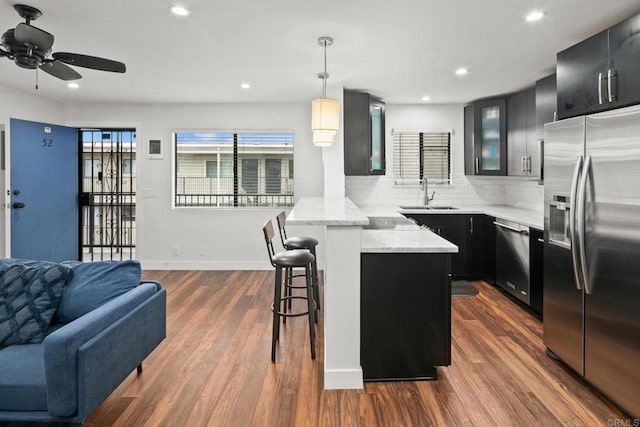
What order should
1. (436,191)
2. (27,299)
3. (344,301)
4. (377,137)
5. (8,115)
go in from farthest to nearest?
(436,191) → (377,137) → (8,115) → (344,301) → (27,299)

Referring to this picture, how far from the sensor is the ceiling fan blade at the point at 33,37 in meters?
2.46

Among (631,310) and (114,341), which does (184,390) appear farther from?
(631,310)

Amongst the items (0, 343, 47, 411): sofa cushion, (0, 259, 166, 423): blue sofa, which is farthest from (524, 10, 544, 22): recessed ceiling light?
(0, 343, 47, 411): sofa cushion

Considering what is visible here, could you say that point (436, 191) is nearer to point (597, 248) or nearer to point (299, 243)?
point (299, 243)

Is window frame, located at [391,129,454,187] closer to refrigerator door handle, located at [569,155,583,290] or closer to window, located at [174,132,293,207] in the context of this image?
window, located at [174,132,293,207]

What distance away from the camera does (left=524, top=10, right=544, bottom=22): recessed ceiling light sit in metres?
2.76

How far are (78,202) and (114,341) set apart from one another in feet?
15.9

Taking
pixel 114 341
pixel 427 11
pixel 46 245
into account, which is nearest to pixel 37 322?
pixel 114 341

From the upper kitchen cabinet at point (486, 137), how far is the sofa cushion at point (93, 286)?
448cm

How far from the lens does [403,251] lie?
2650 millimetres

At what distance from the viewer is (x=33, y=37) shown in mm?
2516

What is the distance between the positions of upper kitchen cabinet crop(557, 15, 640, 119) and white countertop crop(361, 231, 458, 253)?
4.07 ft

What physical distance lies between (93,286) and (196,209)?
3682 mm

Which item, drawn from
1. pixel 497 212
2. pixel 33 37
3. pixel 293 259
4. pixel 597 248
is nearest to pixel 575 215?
pixel 597 248
